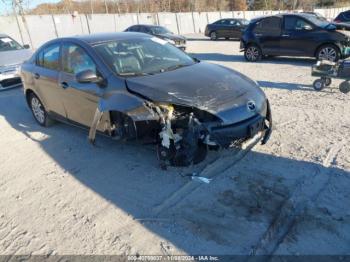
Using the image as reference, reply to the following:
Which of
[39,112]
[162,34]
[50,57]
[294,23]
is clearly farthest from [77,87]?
[162,34]

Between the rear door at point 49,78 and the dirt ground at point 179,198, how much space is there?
2.02 ft

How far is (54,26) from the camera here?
26438mm

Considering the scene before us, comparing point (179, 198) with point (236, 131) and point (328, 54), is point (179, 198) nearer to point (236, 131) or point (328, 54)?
point (236, 131)

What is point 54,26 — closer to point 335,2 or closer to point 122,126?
point 122,126

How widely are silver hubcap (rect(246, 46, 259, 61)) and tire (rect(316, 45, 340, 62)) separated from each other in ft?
7.69

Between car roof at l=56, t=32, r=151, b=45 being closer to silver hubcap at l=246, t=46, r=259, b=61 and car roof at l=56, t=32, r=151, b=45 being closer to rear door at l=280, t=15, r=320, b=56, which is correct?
rear door at l=280, t=15, r=320, b=56

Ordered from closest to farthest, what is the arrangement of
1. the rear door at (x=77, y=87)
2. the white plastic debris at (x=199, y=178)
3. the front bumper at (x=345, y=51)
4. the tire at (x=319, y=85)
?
the white plastic debris at (x=199, y=178) < the rear door at (x=77, y=87) < the tire at (x=319, y=85) < the front bumper at (x=345, y=51)

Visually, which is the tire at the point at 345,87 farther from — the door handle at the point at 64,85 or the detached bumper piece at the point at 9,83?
the detached bumper piece at the point at 9,83

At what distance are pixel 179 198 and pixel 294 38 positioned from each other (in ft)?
33.1

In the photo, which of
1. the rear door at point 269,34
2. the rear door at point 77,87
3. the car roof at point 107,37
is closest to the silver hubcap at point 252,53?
the rear door at point 269,34

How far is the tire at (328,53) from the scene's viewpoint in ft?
37.2

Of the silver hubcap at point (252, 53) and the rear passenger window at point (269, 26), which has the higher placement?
the rear passenger window at point (269, 26)

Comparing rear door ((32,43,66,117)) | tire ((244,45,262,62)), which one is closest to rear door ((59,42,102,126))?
rear door ((32,43,66,117))

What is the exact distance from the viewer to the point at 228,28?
25.5 meters
